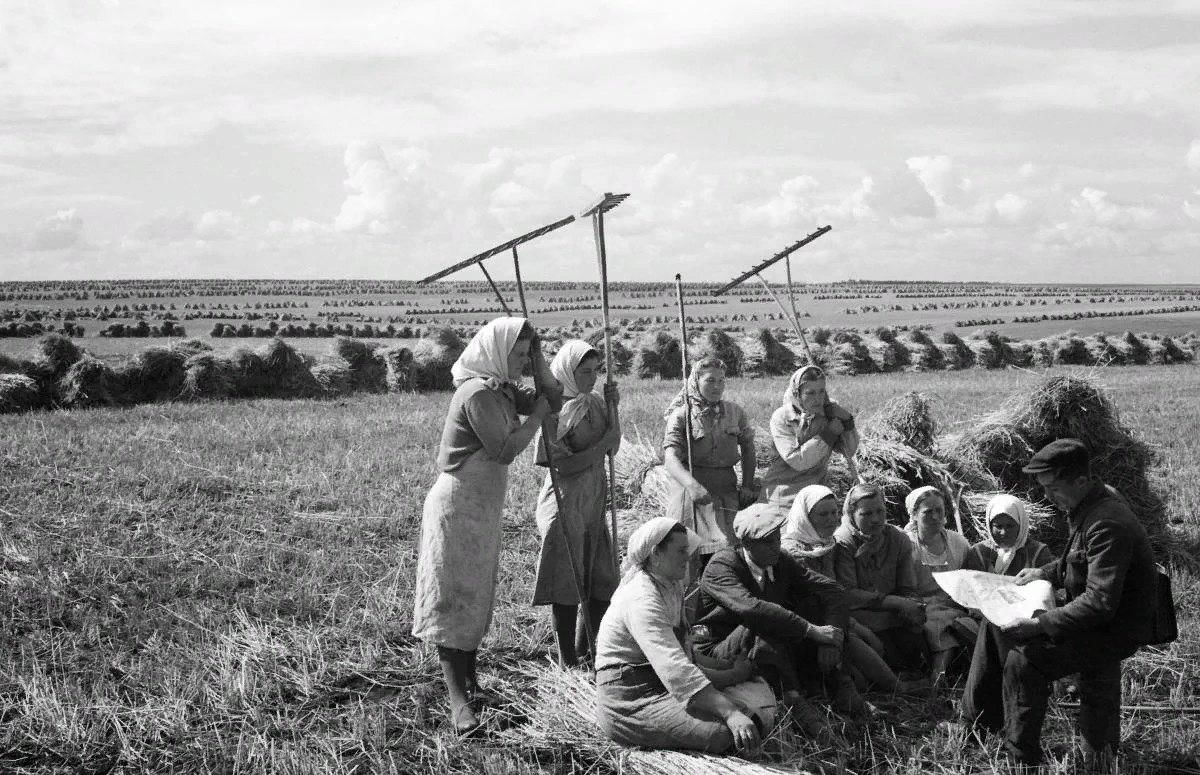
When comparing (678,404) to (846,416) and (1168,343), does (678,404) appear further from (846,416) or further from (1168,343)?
(1168,343)

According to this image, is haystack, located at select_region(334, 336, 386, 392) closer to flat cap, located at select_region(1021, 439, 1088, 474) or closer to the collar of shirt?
the collar of shirt

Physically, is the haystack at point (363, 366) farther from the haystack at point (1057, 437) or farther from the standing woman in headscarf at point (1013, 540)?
the standing woman in headscarf at point (1013, 540)

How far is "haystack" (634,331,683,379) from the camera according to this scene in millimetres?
22578

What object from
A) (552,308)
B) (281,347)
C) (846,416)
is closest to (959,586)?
(846,416)

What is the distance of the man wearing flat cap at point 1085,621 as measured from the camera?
3820mm

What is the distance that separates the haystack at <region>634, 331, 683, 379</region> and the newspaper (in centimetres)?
1811

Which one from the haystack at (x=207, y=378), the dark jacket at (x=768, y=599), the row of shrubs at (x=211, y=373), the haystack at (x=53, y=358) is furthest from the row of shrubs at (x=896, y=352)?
the dark jacket at (x=768, y=599)

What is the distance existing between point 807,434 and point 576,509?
1.79 metres

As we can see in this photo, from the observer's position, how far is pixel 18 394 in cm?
1515

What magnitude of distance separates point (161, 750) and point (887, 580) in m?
3.84

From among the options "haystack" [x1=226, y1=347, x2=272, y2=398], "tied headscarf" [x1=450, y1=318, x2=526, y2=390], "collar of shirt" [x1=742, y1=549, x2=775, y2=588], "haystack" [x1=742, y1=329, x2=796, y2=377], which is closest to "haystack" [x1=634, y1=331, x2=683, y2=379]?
"haystack" [x1=742, y1=329, x2=796, y2=377]

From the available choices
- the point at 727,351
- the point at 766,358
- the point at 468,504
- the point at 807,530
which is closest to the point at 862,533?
the point at 807,530

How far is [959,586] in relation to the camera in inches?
169

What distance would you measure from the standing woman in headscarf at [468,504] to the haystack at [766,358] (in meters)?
18.8
